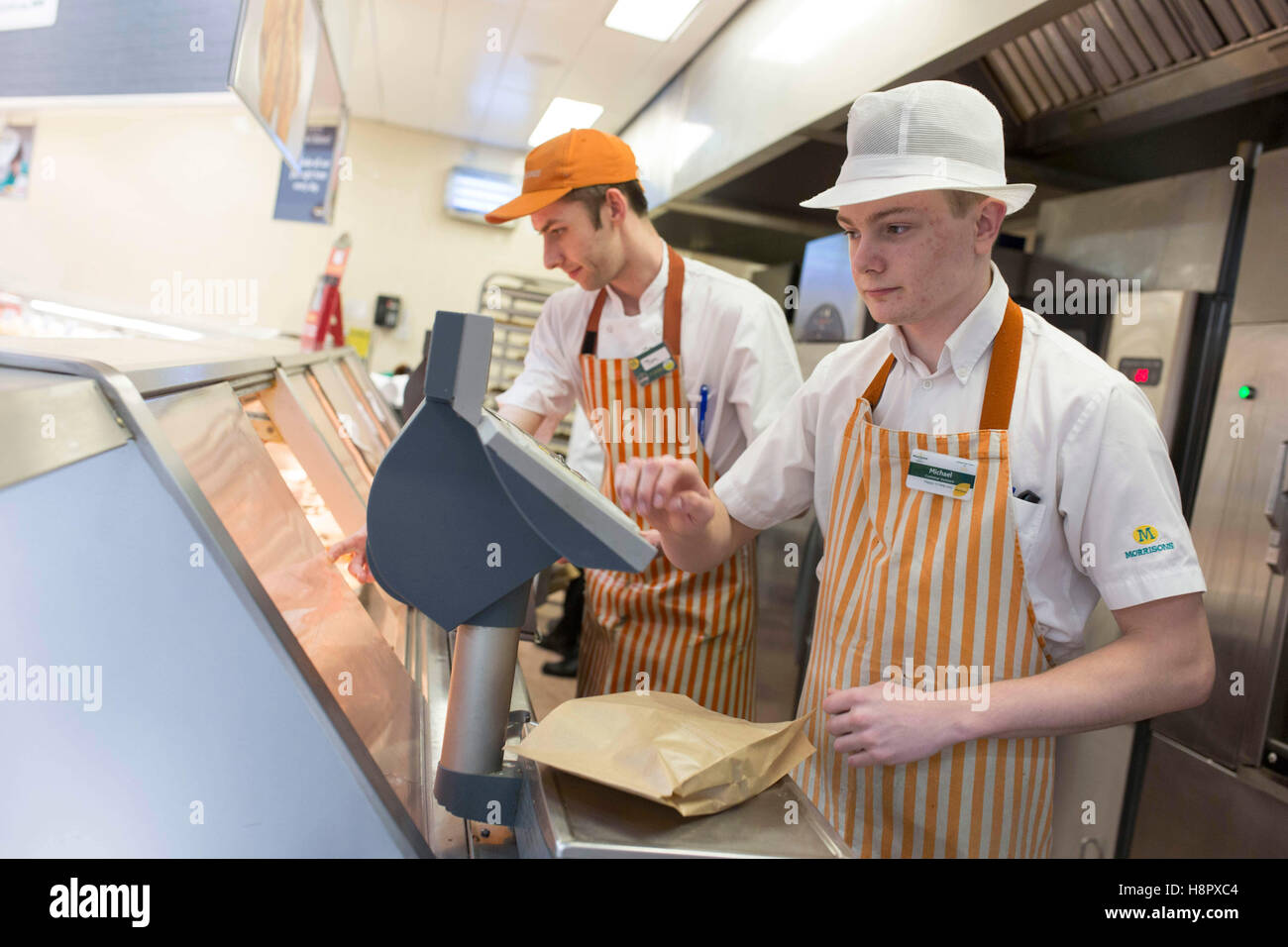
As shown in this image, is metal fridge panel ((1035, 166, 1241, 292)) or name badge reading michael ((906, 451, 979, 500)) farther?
metal fridge panel ((1035, 166, 1241, 292))

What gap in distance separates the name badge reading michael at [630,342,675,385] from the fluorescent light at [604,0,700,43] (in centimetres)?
294

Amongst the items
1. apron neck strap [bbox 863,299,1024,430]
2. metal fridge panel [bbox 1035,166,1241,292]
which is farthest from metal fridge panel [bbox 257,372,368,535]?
metal fridge panel [bbox 1035,166,1241,292]

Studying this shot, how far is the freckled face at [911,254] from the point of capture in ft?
4.11

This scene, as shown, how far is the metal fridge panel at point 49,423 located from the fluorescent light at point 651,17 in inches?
165

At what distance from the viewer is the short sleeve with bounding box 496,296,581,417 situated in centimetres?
236

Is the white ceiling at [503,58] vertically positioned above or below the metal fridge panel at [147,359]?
above

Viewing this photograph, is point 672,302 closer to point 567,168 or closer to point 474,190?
point 567,168

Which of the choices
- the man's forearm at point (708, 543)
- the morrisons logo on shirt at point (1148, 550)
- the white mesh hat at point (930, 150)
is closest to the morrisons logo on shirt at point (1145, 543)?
the morrisons logo on shirt at point (1148, 550)

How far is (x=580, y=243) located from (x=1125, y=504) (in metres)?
1.28

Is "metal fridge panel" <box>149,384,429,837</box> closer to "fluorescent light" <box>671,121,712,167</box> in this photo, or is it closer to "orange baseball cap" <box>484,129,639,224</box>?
"orange baseball cap" <box>484,129,639,224</box>

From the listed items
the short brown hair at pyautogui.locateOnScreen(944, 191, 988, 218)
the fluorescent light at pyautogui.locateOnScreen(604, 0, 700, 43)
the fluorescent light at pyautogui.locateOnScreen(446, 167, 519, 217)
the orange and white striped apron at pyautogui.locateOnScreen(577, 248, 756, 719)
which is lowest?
the orange and white striped apron at pyautogui.locateOnScreen(577, 248, 756, 719)

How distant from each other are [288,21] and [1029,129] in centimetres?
253

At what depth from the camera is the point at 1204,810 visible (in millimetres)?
2457

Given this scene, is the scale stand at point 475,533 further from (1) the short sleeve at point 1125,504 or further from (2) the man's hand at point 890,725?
(1) the short sleeve at point 1125,504
